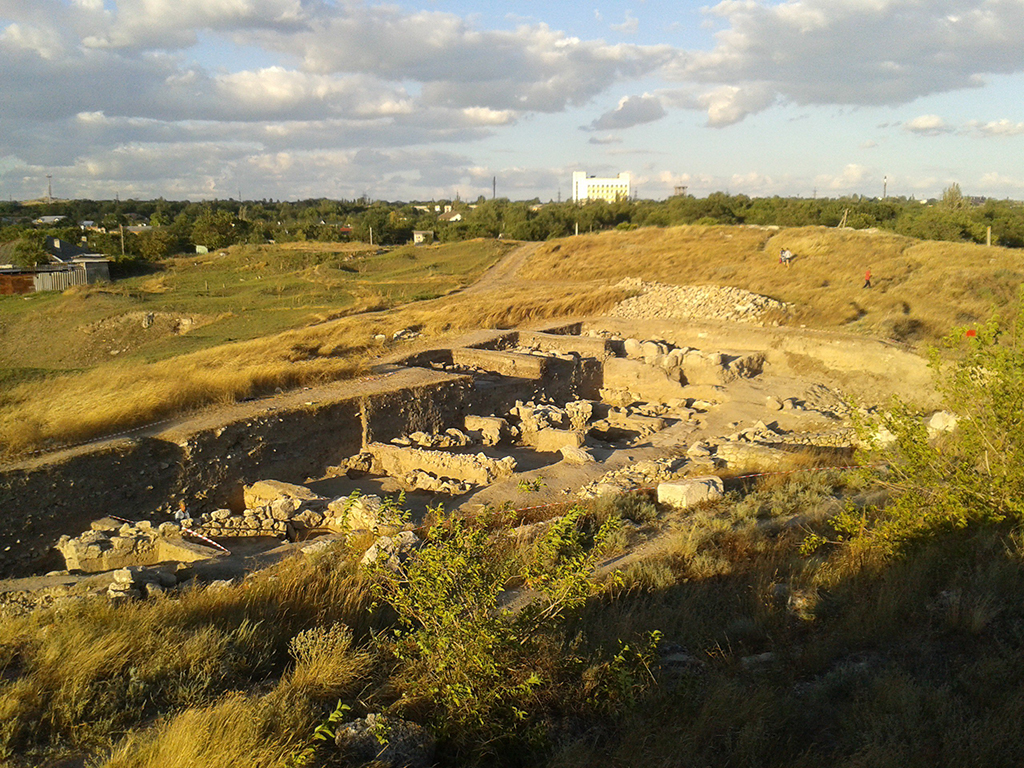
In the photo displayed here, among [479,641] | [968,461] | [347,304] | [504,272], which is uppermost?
[504,272]

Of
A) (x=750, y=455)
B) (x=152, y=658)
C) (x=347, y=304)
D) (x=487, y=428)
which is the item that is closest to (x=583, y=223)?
(x=347, y=304)

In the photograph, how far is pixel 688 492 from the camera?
6797 millimetres

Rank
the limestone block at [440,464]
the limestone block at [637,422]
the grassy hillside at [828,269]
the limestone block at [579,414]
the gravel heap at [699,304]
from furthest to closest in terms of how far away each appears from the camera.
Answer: the gravel heap at [699,304] < the grassy hillside at [828,269] < the limestone block at [579,414] < the limestone block at [637,422] < the limestone block at [440,464]

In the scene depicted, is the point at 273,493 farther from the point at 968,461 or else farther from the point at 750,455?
the point at 968,461

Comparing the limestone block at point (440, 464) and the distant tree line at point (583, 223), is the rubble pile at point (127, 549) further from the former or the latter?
the distant tree line at point (583, 223)

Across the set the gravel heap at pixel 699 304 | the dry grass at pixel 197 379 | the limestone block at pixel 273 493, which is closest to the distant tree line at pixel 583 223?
the gravel heap at pixel 699 304

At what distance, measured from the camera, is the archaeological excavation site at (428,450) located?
22.4 feet

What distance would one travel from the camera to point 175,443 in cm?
839

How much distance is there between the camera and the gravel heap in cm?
1753

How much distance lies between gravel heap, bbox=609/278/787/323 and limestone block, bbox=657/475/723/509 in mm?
11034

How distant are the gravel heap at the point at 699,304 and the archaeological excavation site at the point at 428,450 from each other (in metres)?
1.70

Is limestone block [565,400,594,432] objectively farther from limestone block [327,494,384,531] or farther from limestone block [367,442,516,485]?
limestone block [327,494,384,531]

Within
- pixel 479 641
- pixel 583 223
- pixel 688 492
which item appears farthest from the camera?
pixel 583 223

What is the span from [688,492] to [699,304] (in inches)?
498
